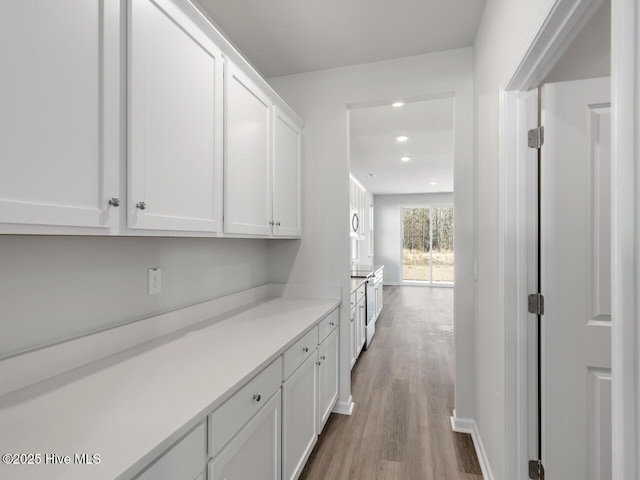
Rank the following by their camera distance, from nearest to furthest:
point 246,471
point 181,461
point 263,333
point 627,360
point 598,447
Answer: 1. point 627,360
2. point 181,461
3. point 246,471
4. point 598,447
5. point 263,333

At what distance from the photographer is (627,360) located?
0.61 metres

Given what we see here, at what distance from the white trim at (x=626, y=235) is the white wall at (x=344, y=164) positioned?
5.39ft

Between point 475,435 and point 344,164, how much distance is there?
202 centimetres

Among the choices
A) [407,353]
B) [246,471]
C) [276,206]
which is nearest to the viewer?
[246,471]

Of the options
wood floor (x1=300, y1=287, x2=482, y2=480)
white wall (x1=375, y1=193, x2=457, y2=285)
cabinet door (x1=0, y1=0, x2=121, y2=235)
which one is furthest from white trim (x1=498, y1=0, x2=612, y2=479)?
white wall (x1=375, y1=193, x2=457, y2=285)

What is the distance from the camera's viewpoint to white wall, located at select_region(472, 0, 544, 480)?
4.76ft

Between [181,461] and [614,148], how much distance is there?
1175 millimetres

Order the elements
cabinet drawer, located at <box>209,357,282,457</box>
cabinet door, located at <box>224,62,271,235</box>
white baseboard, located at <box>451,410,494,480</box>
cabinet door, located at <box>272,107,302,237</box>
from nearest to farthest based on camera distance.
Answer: cabinet drawer, located at <box>209,357,282,457</box> < cabinet door, located at <box>224,62,271,235</box> < white baseboard, located at <box>451,410,494,480</box> < cabinet door, located at <box>272,107,302,237</box>

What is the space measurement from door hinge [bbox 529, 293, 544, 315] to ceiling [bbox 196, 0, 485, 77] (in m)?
1.58

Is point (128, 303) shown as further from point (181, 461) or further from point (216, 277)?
point (181, 461)

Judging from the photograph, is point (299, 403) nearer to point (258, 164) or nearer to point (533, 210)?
point (258, 164)

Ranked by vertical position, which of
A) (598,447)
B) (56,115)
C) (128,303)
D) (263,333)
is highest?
(56,115)

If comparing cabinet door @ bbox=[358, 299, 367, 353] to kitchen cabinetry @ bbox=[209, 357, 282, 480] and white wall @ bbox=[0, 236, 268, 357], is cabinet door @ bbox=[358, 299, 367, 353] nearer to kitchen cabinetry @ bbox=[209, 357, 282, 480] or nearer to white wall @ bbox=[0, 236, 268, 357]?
white wall @ bbox=[0, 236, 268, 357]

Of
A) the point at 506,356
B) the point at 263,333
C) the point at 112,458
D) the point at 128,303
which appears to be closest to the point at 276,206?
the point at 263,333
